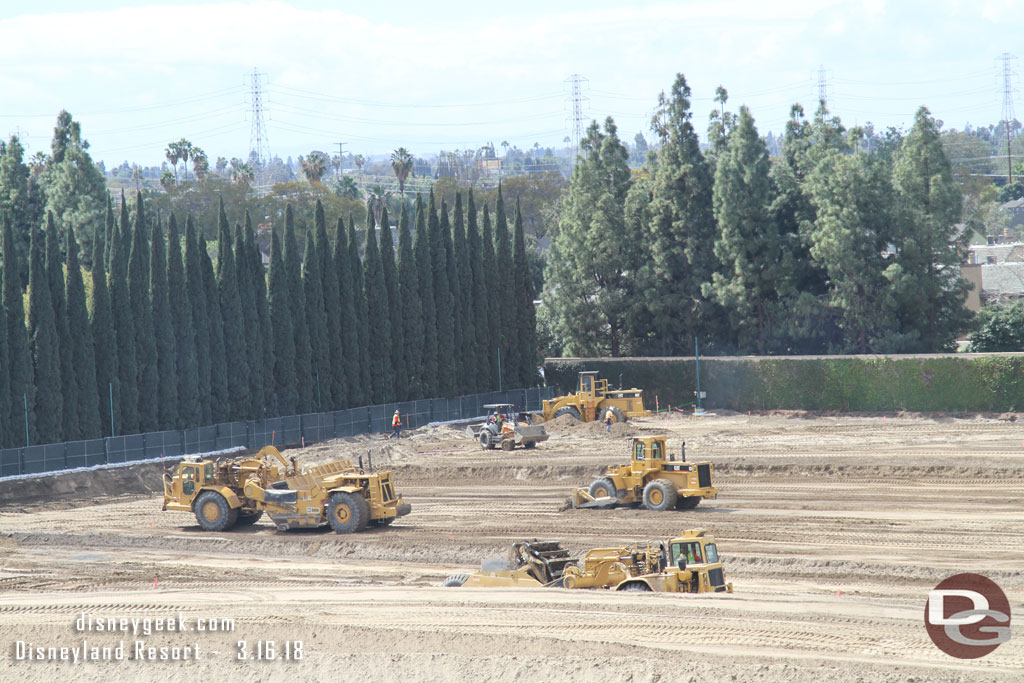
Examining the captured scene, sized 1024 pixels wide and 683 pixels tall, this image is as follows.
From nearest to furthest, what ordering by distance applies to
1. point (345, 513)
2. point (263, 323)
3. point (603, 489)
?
point (345, 513) → point (603, 489) → point (263, 323)

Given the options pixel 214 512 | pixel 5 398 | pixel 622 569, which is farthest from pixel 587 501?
pixel 5 398

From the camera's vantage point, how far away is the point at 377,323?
5772 centimetres

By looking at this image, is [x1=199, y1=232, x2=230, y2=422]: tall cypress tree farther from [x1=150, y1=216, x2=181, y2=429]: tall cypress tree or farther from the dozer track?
the dozer track

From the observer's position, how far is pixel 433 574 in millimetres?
25188

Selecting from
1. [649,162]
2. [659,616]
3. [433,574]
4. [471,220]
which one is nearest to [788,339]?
[649,162]

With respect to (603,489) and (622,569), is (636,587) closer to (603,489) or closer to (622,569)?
(622,569)

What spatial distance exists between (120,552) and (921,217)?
4416 cm

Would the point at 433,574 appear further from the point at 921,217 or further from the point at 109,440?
the point at 921,217

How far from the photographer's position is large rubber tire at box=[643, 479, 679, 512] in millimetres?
30422

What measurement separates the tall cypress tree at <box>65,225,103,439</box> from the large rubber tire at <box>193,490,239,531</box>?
50.3ft

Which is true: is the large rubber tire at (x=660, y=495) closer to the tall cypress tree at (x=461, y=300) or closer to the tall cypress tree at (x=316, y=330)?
the tall cypress tree at (x=316, y=330)

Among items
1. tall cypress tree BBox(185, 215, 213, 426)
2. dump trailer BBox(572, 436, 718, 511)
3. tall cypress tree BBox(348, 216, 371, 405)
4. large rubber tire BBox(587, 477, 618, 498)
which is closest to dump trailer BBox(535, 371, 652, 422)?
tall cypress tree BBox(348, 216, 371, 405)

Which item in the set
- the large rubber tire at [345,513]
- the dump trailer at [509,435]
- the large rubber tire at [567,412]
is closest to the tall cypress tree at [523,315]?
the large rubber tire at [567,412]

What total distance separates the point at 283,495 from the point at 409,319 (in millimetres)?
29915
